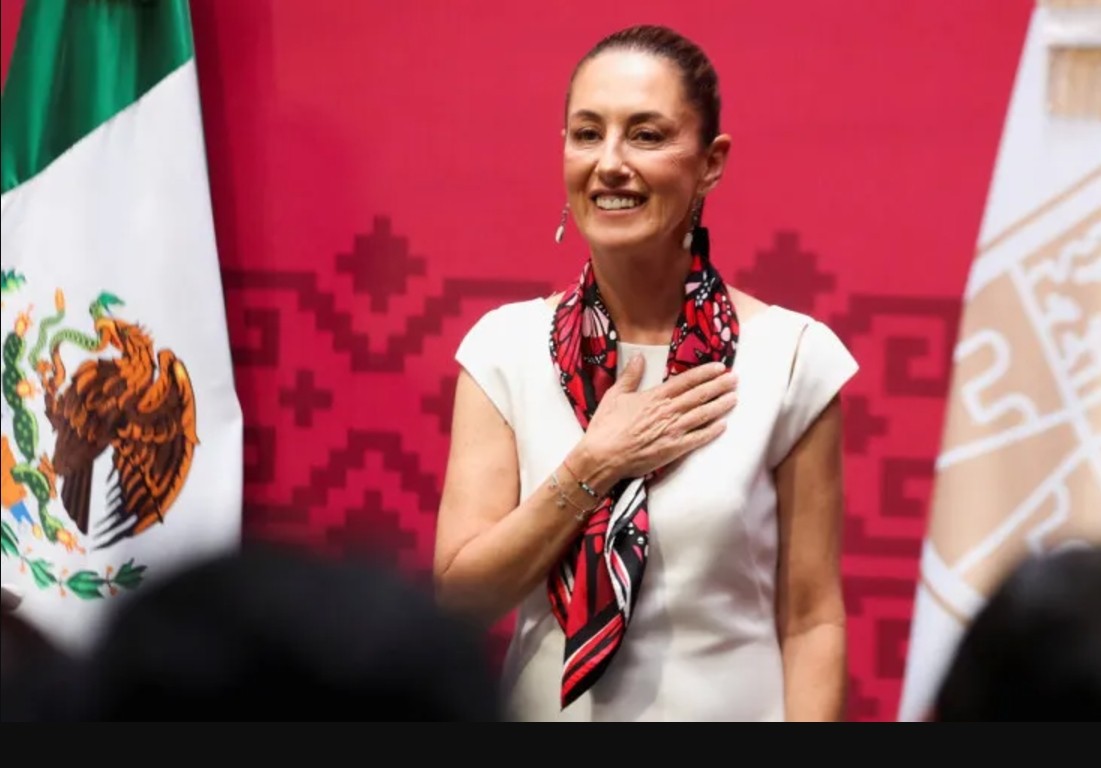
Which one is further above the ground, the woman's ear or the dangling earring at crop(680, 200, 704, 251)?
the woman's ear

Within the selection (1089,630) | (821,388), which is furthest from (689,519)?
(1089,630)

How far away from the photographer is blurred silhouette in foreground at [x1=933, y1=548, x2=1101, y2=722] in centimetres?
85

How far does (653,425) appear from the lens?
196 cm

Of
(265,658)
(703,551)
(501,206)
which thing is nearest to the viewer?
(265,658)

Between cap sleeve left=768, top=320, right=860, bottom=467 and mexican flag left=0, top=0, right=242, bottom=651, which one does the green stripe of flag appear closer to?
mexican flag left=0, top=0, right=242, bottom=651

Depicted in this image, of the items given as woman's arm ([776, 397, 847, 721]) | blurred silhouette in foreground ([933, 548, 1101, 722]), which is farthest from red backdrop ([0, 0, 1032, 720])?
blurred silhouette in foreground ([933, 548, 1101, 722])

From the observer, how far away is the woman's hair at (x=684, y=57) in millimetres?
2045

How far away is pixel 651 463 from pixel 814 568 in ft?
0.76

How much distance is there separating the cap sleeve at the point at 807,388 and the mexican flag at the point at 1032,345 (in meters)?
0.88

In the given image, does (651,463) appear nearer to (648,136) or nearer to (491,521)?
(491,521)

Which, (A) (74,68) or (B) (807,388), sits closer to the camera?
(B) (807,388)

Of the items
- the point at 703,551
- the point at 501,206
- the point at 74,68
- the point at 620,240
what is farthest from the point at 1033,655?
the point at 74,68

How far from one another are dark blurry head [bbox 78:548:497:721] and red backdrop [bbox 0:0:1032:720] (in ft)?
6.28

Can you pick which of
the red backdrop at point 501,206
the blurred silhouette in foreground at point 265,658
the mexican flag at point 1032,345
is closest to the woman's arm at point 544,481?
the red backdrop at point 501,206
